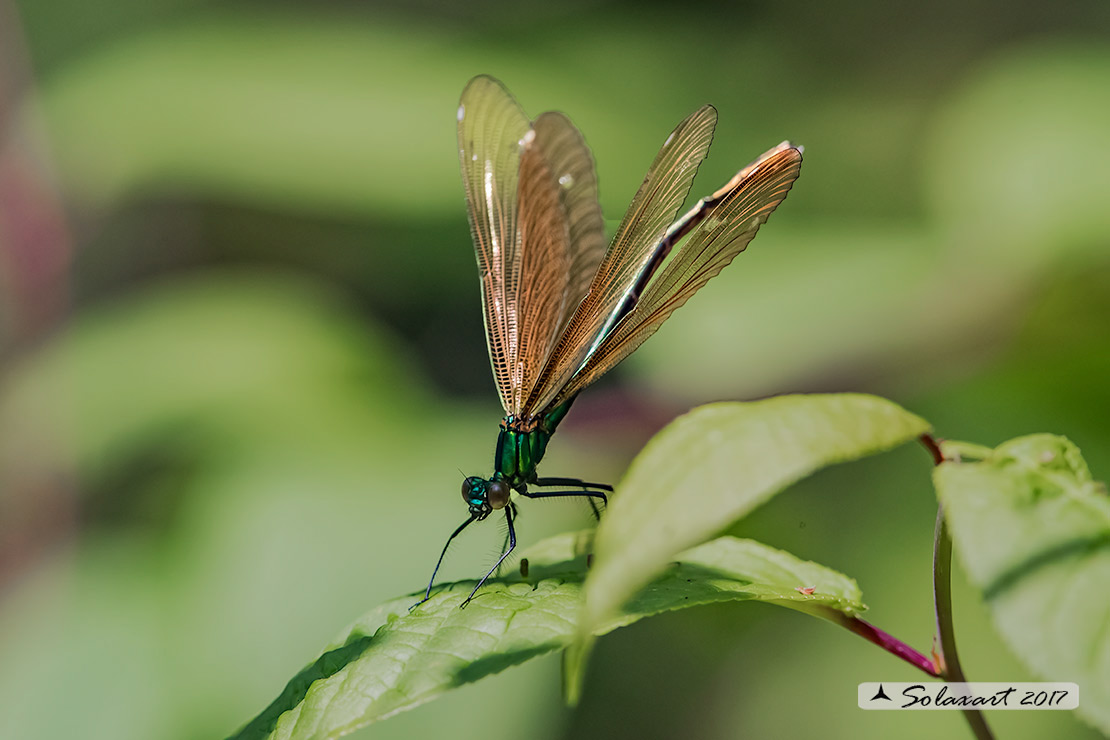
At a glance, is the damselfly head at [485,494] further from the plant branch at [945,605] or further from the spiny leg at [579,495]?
the plant branch at [945,605]

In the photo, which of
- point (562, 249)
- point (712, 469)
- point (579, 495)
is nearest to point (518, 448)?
point (579, 495)

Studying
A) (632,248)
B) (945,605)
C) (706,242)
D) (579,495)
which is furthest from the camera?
(579,495)

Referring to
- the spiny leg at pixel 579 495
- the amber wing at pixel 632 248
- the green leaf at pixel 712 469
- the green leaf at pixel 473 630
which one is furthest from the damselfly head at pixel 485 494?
the green leaf at pixel 712 469

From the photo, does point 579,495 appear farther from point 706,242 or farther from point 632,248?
point 706,242

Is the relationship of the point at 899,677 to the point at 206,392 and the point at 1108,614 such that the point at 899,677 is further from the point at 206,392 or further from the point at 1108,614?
the point at 206,392

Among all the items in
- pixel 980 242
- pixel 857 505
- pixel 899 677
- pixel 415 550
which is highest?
pixel 980 242

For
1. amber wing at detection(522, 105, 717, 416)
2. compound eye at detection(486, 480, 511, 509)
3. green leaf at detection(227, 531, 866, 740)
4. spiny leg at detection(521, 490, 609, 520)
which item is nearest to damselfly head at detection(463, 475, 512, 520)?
compound eye at detection(486, 480, 511, 509)

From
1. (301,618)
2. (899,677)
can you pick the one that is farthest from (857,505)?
(301,618)
